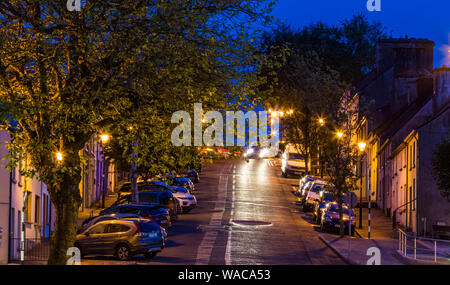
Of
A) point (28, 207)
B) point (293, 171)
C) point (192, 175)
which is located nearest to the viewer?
point (28, 207)

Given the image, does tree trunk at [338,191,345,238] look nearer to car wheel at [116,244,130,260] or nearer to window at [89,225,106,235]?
car wheel at [116,244,130,260]

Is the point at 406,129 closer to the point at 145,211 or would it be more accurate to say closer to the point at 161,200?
the point at 161,200

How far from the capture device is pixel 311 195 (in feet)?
157

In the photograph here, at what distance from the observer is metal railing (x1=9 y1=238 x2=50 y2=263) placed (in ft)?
88.3

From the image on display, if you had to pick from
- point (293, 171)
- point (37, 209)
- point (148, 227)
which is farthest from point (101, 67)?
point (293, 171)

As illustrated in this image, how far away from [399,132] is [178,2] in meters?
34.2

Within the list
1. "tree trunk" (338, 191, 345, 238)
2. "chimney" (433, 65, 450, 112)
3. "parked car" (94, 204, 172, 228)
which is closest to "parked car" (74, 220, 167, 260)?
"parked car" (94, 204, 172, 228)

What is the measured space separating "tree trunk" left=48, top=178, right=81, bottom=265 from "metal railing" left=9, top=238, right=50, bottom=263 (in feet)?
25.1

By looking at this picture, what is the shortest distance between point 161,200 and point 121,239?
539 inches

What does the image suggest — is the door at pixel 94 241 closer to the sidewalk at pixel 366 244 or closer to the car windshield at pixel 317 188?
the sidewalk at pixel 366 244

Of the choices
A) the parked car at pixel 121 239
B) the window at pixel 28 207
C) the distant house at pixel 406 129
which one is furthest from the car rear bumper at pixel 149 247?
the distant house at pixel 406 129

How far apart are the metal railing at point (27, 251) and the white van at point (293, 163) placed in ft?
146
